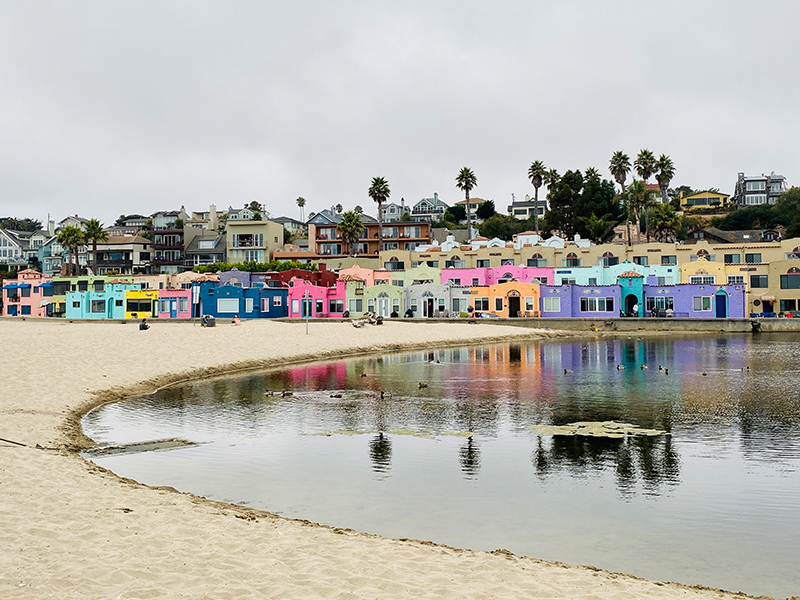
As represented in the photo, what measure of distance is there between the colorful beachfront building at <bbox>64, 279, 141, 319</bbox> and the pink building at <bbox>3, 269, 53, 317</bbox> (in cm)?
771

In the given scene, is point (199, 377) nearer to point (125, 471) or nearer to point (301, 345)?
point (301, 345)

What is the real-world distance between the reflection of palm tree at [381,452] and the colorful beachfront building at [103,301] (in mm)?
76881

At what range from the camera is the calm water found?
1206cm

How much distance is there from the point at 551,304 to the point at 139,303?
53.2 m

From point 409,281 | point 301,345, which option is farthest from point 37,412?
point 409,281

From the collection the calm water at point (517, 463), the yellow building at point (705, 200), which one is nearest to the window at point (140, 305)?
the calm water at point (517, 463)

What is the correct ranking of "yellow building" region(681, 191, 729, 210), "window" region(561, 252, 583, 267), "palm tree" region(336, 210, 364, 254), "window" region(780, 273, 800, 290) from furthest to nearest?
"yellow building" region(681, 191, 729, 210), "palm tree" region(336, 210, 364, 254), "window" region(561, 252, 583, 267), "window" region(780, 273, 800, 290)

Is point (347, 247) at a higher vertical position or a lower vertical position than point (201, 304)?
higher

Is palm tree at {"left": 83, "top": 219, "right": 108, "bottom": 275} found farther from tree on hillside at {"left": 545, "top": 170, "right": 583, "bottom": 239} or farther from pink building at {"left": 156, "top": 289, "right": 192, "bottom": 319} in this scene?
tree on hillside at {"left": 545, "top": 170, "right": 583, "bottom": 239}

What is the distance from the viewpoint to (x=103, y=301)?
93.4 m

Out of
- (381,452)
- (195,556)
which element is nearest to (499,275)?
(381,452)

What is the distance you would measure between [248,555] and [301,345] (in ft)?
136

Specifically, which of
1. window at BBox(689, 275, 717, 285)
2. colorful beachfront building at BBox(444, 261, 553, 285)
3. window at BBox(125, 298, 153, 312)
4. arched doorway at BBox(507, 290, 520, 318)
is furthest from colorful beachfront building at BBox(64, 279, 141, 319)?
window at BBox(689, 275, 717, 285)

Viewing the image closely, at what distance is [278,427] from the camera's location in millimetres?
22953
